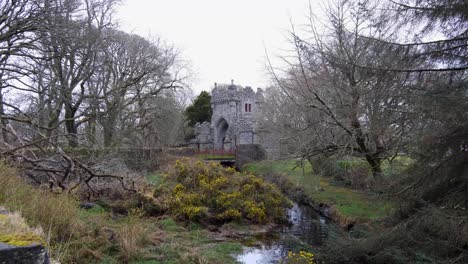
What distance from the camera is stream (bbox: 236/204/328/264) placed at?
9016 mm

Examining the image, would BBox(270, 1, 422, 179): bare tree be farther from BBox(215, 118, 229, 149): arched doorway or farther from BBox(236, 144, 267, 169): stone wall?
BBox(215, 118, 229, 149): arched doorway

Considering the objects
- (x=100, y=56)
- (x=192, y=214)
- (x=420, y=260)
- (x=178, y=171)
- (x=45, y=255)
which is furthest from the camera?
(x=100, y=56)

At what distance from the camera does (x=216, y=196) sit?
1310 centimetres

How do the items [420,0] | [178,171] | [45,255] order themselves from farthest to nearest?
[178,171] < [420,0] < [45,255]

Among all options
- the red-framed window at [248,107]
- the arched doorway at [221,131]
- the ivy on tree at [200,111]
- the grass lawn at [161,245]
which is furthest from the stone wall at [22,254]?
the ivy on tree at [200,111]

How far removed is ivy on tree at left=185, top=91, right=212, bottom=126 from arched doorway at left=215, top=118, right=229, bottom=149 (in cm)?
392

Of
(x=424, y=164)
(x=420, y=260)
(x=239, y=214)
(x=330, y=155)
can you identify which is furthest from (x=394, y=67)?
(x=239, y=214)

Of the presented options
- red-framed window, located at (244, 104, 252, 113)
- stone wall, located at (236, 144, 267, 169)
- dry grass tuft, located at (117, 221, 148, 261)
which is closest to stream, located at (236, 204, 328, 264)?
dry grass tuft, located at (117, 221, 148, 261)

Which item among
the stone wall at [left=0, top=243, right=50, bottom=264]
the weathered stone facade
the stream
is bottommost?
the stream

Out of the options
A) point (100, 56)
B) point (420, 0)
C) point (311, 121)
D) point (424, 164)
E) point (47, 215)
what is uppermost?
point (100, 56)

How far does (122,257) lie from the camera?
714 cm

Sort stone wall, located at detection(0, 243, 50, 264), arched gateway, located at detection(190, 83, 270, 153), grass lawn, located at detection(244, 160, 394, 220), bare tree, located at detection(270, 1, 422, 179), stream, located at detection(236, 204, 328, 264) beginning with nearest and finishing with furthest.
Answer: stone wall, located at detection(0, 243, 50, 264)
bare tree, located at detection(270, 1, 422, 179)
stream, located at detection(236, 204, 328, 264)
grass lawn, located at detection(244, 160, 394, 220)
arched gateway, located at detection(190, 83, 270, 153)

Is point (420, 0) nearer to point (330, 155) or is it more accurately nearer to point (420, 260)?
point (420, 260)

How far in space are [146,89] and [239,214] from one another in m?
15.9
